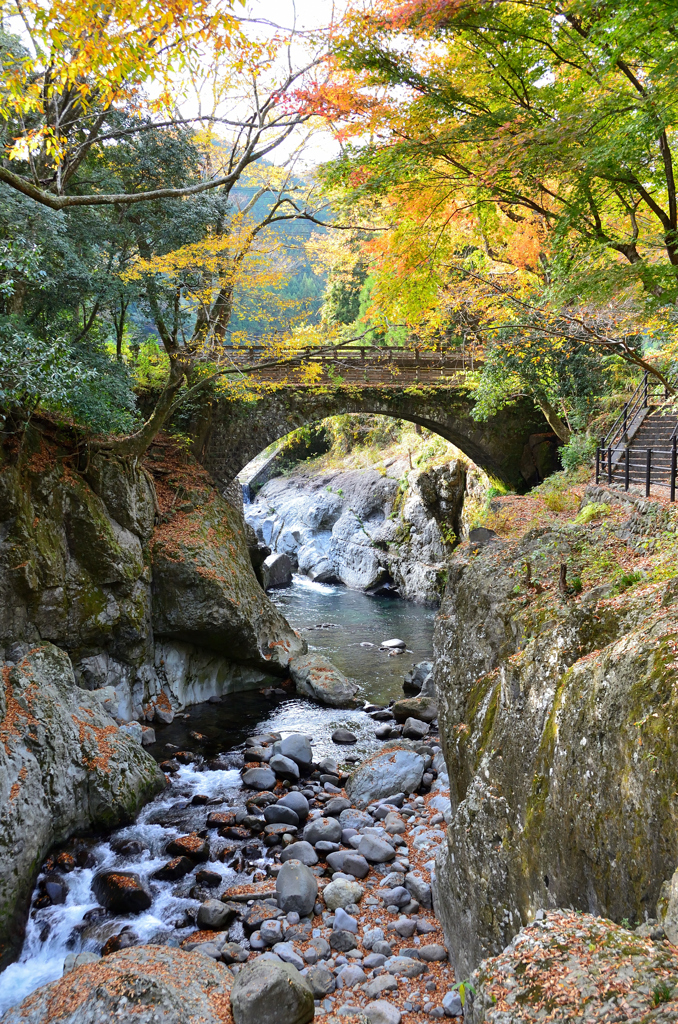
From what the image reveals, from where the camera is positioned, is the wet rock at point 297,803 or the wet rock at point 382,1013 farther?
the wet rock at point 297,803

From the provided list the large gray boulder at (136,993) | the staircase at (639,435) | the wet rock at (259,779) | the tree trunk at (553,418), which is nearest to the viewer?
the large gray boulder at (136,993)

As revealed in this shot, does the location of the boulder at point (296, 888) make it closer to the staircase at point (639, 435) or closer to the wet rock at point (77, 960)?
the wet rock at point (77, 960)

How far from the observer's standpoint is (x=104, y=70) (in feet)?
15.3

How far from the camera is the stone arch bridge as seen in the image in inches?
666

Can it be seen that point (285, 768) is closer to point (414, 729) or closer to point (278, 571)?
point (414, 729)

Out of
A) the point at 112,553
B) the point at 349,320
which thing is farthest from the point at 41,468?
the point at 349,320

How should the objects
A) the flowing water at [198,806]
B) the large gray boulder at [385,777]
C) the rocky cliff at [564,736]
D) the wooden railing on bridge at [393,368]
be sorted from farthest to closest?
1. the wooden railing on bridge at [393,368]
2. the large gray boulder at [385,777]
3. the flowing water at [198,806]
4. the rocky cliff at [564,736]

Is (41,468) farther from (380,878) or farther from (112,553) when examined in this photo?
(380,878)

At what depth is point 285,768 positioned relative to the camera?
8.58 meters

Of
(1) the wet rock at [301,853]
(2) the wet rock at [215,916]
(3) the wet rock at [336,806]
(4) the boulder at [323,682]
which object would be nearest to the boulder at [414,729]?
(4) the boulder at [323,682]

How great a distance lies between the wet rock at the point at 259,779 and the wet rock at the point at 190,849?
4.71 ft

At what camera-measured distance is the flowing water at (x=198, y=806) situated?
5477mm

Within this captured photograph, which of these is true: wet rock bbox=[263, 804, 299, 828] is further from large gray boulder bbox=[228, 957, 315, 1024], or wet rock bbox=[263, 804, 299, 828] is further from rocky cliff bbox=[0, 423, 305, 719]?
rocky cliff bbox=[0, 423, 305, 719]

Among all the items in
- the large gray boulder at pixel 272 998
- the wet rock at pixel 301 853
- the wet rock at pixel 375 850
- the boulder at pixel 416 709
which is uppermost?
the large gray boulder at pixel 272 998
